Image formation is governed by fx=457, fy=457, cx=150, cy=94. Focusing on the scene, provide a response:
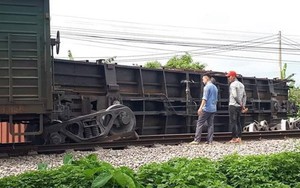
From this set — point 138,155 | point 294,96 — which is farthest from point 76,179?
point 294,96

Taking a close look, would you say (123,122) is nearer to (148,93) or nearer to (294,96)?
(148,93)

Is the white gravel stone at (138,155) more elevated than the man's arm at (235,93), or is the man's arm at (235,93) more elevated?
the man's arm at (235,93)

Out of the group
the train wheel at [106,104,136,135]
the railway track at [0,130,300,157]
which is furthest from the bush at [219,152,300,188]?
the train wheel at [106,104,136,135]

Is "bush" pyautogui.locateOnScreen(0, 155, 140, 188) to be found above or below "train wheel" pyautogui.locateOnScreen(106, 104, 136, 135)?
below

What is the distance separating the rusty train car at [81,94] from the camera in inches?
357

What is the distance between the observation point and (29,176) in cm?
397

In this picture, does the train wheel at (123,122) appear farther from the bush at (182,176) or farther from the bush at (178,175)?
the bush at (182,176)

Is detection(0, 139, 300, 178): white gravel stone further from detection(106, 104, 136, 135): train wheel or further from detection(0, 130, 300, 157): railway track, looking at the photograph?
detection(106, 104, 136, 135): train wheel

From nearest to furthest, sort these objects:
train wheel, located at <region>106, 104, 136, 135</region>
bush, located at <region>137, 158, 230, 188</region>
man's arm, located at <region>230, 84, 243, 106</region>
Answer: bush, located at <region>137, 158, 230, 188</region>
train wheel, located at <region>106, 104, 136, 135</region>
man's arm, located at <region>230, 84, 243, 106</region>

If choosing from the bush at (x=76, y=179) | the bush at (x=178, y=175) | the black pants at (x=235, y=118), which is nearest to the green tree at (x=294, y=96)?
the black pants at (x=235, y=118)

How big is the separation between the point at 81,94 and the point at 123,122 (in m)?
1.64

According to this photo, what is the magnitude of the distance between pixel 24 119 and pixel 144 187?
19.6ft

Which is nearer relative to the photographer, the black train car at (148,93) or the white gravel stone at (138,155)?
the white gravel stone at (138,155)

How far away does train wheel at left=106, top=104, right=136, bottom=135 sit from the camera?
11008mm
